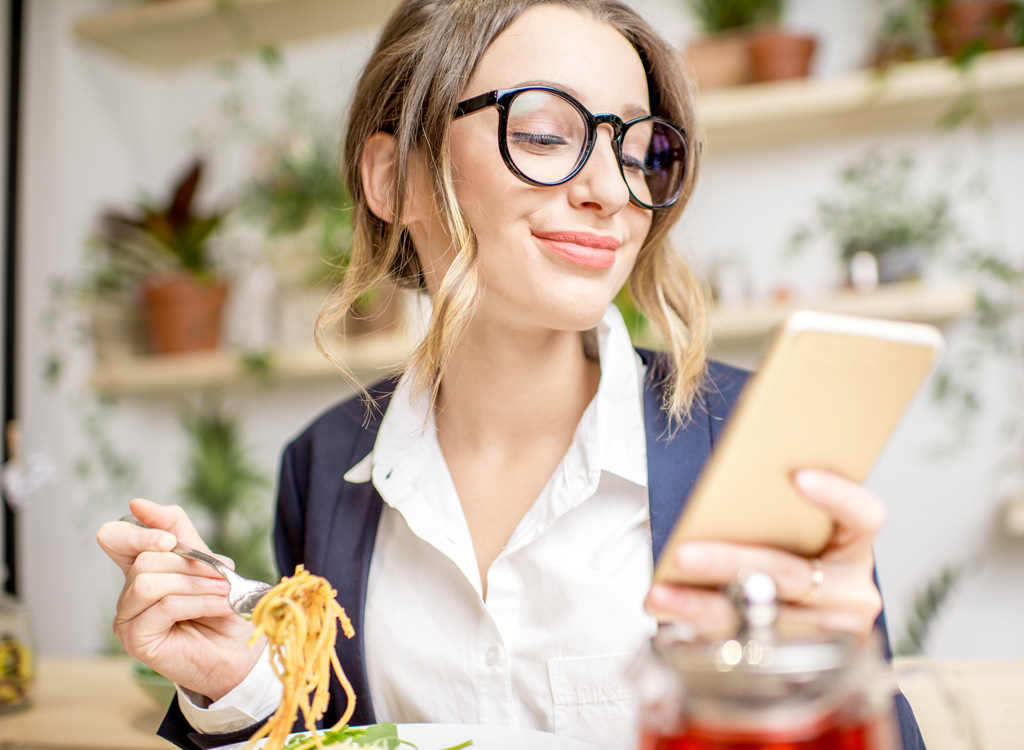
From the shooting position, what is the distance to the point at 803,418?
1.48 feet

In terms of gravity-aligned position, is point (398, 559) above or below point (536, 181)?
below

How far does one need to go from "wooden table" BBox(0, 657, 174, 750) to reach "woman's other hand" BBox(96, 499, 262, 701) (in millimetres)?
395

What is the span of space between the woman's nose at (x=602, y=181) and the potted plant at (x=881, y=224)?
126 centimetres

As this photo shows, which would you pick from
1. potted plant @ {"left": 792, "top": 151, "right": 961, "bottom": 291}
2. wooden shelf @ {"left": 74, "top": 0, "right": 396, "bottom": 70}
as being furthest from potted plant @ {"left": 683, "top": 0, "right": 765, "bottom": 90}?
wooden shelf @ {"left": 74, "top": 0, "right": 396, "bottom": 70}

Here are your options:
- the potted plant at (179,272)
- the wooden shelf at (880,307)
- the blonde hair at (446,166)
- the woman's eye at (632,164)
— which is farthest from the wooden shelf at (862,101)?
the potted plant at (179,272)

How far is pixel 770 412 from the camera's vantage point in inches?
17.2

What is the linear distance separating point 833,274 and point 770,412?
1902 mm

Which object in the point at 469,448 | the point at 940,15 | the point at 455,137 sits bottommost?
the point at 469,448

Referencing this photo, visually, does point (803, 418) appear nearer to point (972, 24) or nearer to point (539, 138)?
point (539, 138)

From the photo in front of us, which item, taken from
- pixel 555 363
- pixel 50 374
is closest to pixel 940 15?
pixel 555 363

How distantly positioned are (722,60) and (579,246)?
1348 millimetres

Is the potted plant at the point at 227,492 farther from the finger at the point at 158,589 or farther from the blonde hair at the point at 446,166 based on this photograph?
the finger at the point at 158,589

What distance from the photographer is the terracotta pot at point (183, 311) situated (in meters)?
2.41

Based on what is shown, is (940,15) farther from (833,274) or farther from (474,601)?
(474,601)
